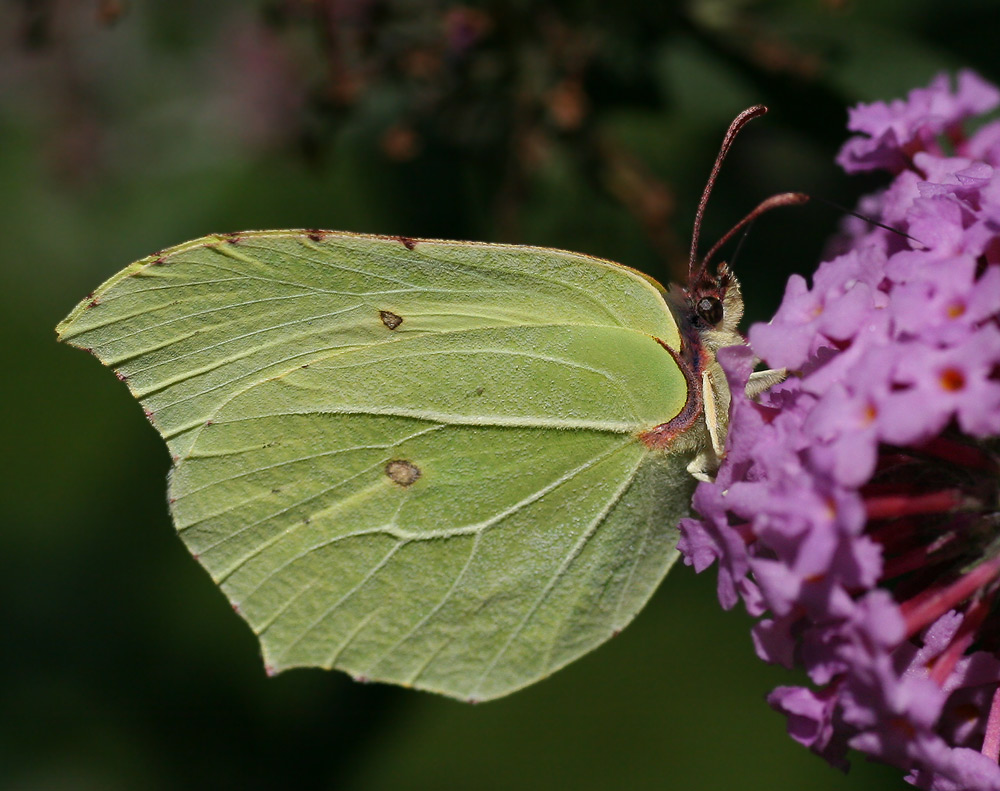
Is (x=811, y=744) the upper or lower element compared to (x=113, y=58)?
lower

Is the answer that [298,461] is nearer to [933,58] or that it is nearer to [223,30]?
[933,58]

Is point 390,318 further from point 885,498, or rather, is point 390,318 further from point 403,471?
point 885,498

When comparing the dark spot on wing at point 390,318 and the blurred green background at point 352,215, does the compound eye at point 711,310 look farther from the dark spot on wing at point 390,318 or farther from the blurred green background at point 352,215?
the dark spot on wing at point 390,318

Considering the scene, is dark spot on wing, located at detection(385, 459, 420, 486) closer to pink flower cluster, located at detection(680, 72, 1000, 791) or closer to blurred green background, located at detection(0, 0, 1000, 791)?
pink flower cluster, located at detection(680, 72, 1000, 791)

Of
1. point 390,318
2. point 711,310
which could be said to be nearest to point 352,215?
point 390,318

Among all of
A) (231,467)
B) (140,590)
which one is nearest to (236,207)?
(140,590)

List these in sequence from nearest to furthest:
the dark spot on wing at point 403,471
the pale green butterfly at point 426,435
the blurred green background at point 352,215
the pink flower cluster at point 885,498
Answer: the pink flower cluster at point 885,498
the pale green butterfly at point 426,435
the dark spot on wing at point 403,471
the blurred green background at point 352,215

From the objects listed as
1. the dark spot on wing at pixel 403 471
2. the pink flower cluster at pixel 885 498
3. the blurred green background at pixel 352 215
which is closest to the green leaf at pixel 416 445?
the dark spot on wing at pixel 403 471
